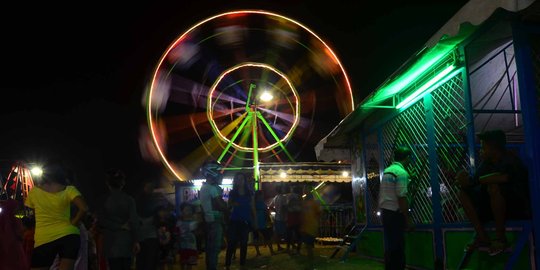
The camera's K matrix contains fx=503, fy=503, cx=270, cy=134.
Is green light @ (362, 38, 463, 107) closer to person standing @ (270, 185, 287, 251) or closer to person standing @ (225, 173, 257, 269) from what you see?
person standing @ (225, 173, 257, 269)

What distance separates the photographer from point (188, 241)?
6.03m

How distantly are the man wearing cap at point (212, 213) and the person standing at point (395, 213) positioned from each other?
2.03 meters

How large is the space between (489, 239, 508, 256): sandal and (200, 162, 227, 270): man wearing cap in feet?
10.3

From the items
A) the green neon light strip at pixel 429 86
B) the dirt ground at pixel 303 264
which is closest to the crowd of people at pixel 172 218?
the dirt ground at pixel 303 264

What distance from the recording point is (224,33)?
47.6 ft

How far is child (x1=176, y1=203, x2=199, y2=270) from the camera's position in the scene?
5953 mm

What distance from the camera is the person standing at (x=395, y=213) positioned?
15.1 ft

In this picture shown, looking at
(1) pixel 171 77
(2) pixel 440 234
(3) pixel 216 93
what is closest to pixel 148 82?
(1) pixel 171 77

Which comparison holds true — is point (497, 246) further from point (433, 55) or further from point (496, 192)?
point (433, 55)

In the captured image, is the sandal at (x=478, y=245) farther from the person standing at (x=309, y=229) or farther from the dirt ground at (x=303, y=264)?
the person standing at (x=309, y=229)

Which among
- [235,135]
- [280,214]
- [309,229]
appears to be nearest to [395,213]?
[309,229]

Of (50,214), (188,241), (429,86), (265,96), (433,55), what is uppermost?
(265,96)

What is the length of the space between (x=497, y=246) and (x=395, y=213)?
1231 millimetres

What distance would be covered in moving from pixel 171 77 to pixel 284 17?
11.9ft
